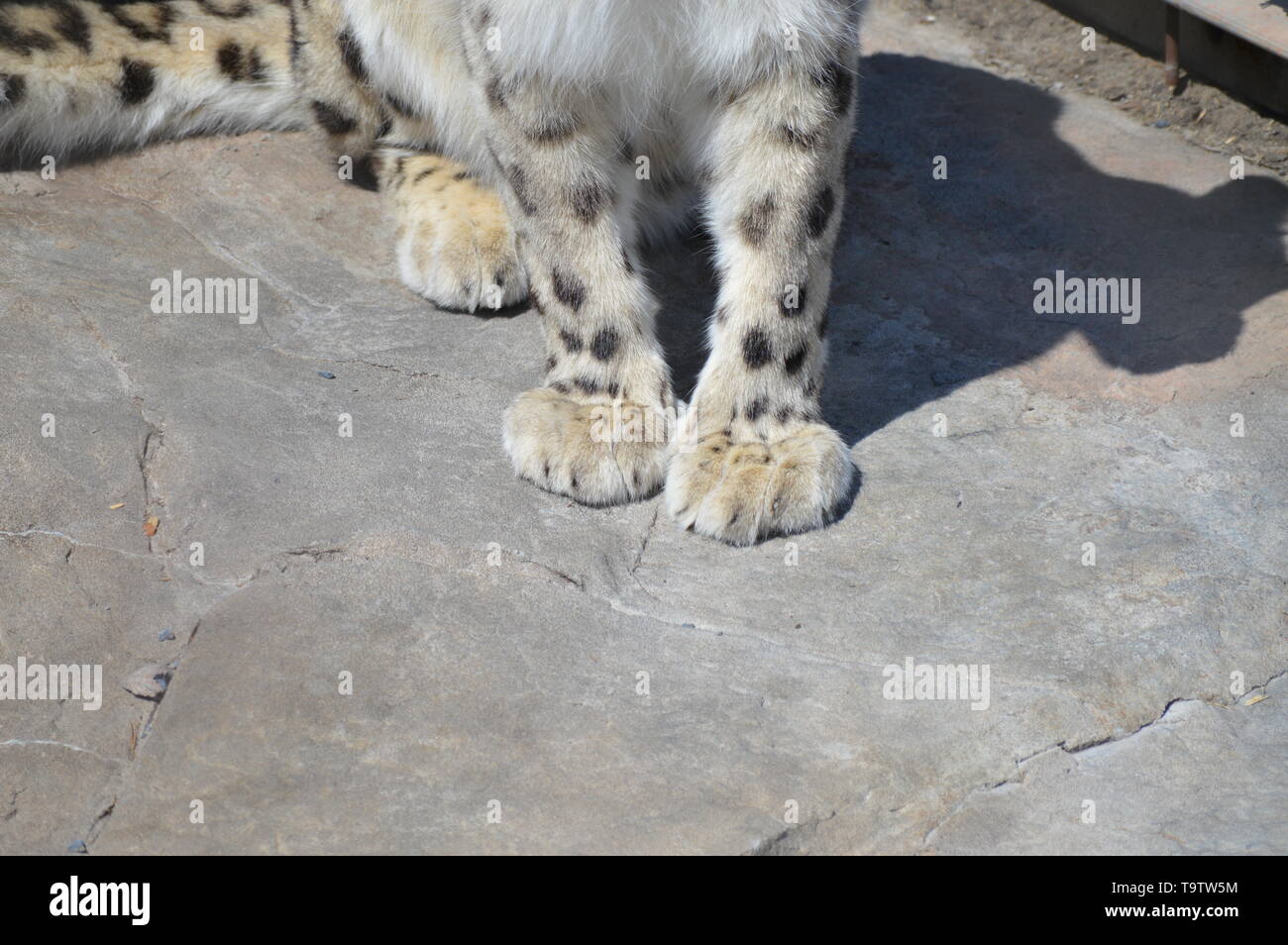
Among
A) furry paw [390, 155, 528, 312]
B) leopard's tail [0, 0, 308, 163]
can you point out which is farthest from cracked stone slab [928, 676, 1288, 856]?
leopard's tail [0, 0, 308, 163]

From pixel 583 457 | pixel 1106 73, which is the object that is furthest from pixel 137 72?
pixel 1106 73

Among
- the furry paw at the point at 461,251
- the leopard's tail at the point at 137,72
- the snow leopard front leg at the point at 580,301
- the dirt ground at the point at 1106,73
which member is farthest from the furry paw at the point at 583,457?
the dirt ground at the point at 1106,73

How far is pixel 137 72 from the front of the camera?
15.9 ft

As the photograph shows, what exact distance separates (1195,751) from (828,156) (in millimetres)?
1670

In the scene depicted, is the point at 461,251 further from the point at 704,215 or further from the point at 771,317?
the point at 771,317

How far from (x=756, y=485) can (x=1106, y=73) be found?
3.31 metres

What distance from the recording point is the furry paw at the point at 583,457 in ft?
12.0

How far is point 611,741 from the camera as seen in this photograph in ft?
9.55

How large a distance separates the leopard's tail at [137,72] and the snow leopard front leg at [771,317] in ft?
6.67

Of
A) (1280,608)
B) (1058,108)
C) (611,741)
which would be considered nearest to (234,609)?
(611,741)

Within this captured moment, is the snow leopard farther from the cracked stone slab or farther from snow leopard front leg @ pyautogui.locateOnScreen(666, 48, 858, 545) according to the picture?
the cracked stone slab

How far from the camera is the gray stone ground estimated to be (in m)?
2.78
